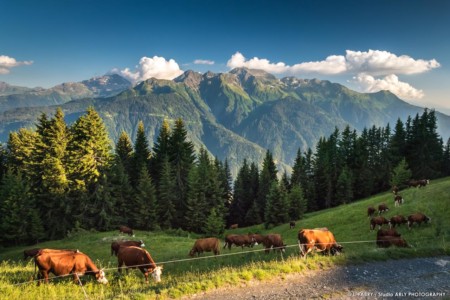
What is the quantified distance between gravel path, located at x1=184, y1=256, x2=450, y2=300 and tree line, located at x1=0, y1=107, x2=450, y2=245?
124 feet

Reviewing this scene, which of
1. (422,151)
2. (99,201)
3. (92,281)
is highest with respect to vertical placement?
(422,151)

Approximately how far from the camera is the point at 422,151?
7369 centimetres

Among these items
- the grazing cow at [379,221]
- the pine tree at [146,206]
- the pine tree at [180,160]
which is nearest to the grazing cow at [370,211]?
the grazing cow at [379,221]

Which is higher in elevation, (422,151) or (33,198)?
(422,151)

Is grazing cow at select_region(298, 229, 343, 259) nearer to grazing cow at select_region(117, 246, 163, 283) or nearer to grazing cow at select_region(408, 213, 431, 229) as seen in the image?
grazing cow at select_region(117, 246, 163, 283)

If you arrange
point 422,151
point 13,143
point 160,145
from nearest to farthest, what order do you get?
point 13,143 < point 160,145 < point 422,151

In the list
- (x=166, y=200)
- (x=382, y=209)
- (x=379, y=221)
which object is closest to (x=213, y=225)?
(x=166, y=200)

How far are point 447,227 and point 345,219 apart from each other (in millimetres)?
12665

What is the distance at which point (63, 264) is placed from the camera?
13.4 metres

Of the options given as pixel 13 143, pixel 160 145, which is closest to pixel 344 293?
pixel 160 145

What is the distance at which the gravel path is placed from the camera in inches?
478

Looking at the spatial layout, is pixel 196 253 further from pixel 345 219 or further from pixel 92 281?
pixel 345 219

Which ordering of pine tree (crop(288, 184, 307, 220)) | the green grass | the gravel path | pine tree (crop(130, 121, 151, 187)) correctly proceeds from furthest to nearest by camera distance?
pine tree (crop(130, 121, 151, 187))
pine tree (crop(288, 184, 307, 220))
the gravel path
the green grass

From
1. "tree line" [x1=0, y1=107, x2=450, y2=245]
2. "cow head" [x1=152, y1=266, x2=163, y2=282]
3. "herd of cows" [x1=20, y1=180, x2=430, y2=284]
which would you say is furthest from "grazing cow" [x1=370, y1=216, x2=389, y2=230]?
"tree line" [x1=0, y1=107, x2=450, y2=245]
